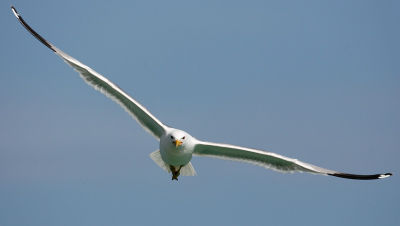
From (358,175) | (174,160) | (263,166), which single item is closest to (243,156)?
(263,166)

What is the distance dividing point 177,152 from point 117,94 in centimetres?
259

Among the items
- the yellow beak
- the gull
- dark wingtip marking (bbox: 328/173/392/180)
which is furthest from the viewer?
dark wingtip marking (bbox: 328/173/392/180)

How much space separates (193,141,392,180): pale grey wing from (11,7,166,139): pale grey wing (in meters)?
→ 1.43

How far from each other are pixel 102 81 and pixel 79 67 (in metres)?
0.80

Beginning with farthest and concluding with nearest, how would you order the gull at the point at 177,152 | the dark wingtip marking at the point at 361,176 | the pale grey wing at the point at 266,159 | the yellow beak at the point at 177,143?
the dark wingtip marking at the point at 361,176
the pale grey wing at the point at 266,159
the gull at the point at 177,152
the yellow beak at the point at 177,143

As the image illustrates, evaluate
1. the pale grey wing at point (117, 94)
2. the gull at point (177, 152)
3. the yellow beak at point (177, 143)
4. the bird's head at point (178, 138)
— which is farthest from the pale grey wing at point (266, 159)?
the pale grey wing at point (117, 94)

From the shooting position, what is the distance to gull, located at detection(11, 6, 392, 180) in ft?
52.5

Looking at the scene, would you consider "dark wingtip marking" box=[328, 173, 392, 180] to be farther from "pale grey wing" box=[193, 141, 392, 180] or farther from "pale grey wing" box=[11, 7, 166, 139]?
"pale grey wing" box=[11, 7, 166, 139]

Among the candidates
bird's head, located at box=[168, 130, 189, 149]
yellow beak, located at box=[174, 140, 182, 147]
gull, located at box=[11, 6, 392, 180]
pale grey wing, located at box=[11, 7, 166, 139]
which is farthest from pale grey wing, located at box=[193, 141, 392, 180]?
pale grey wing, located at box=[11, 7, 166, 139]

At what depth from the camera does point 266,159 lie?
1672cm

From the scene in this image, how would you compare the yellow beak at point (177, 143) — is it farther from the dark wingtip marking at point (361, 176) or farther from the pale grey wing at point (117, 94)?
the dark wingtip marking at point (361, 176)

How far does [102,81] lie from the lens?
16531 mm

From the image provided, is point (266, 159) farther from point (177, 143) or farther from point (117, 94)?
point (117, 94)

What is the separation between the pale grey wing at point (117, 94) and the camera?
16.4 metres
